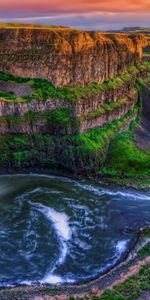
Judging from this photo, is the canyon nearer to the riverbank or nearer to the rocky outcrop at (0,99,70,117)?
the rocky outcrop at (0,99,70,117)

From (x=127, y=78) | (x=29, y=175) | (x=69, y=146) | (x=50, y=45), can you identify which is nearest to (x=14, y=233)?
(x=29, y=175)

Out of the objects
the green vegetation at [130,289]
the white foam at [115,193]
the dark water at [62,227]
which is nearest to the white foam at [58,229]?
the dark water at [62,227]

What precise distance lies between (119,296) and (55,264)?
23.6 feet

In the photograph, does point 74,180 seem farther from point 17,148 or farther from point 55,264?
point 55,264

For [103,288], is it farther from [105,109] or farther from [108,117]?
[105,109]

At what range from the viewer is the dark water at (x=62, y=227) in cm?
3503

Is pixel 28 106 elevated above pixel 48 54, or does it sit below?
below

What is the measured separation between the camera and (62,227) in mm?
41188

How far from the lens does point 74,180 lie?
51844mm

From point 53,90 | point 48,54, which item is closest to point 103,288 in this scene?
point 53,90

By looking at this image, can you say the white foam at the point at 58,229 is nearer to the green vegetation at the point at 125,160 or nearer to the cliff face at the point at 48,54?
the green vegetation at the point at 125,160

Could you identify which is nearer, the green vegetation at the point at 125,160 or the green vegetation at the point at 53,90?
the green vegetation at the point at 125,160

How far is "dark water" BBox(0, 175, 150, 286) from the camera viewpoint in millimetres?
35031

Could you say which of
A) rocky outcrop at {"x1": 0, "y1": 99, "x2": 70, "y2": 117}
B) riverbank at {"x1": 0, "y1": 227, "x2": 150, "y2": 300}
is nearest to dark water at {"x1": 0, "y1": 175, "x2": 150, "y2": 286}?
riverbank at {"x1": 0, "y1": 227, "x2": 150, "y2": 300}
